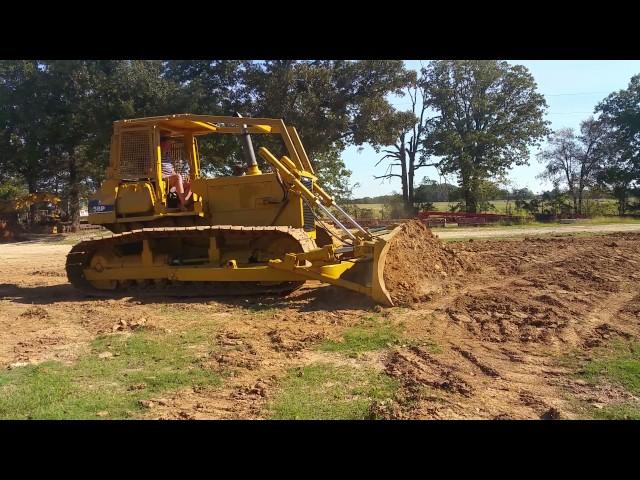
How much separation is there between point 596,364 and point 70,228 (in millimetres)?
31358

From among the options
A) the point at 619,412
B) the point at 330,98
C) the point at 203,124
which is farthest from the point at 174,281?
the point at 330,98

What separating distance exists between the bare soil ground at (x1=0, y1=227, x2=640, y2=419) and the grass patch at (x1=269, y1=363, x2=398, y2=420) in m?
0.13

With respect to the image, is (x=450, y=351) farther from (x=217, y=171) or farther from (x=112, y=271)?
(x=217, y=171)

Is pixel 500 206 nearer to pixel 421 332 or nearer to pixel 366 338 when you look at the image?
pixel 421 332

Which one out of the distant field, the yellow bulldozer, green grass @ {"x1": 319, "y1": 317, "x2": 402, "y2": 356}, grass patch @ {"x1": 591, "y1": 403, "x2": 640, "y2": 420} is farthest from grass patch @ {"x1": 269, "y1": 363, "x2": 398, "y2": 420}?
the distant field

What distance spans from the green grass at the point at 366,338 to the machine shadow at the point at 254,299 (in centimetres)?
93

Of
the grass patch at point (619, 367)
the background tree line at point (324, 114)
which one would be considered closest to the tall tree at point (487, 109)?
the background tree line at point (324, 114)

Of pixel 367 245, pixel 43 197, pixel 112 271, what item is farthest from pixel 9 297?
pixel 43 197

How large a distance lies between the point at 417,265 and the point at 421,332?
272cm

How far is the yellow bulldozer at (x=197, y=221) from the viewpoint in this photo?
8617 mm

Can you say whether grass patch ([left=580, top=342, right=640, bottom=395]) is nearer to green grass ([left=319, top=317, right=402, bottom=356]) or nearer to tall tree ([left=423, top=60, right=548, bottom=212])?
green grass ([left=319, top=317, right=402, bottom=356])

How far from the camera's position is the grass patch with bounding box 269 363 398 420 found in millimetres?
3958

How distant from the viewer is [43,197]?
3231cm

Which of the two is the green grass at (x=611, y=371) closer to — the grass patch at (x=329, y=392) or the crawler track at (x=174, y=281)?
the grass patch at (x=329, y=392)
